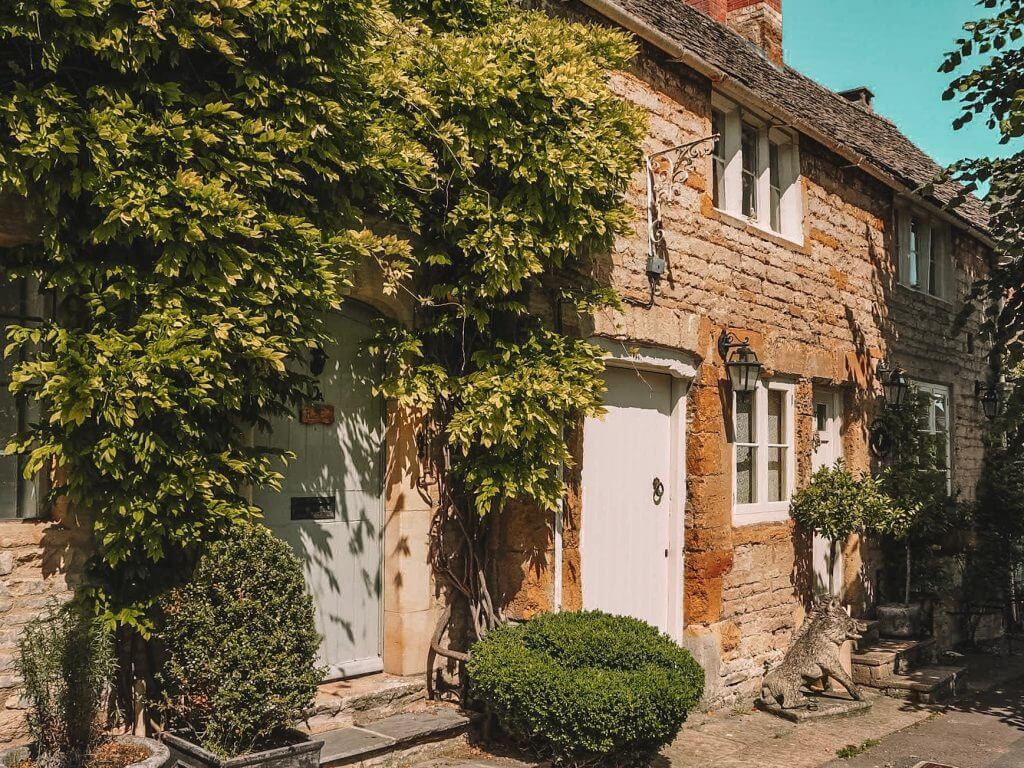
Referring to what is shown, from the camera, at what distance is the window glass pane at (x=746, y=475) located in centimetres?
875

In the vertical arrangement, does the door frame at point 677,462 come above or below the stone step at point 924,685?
above

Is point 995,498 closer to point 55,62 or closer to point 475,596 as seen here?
point 475,596

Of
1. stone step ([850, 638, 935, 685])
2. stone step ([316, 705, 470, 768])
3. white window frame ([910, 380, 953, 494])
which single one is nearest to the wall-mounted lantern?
white window frame ([910, 380, 953, 494])

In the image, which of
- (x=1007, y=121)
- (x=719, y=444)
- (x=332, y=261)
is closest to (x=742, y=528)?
(x=719, y=444)

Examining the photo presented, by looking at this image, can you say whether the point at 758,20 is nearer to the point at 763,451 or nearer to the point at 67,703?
the point at 763,451

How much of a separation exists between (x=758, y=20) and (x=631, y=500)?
8.10 m

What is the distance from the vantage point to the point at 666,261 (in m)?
7.66

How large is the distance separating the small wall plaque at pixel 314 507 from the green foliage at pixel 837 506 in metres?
4.97

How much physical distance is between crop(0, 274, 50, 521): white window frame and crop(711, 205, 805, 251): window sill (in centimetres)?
544

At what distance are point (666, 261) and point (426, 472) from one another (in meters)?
2.68

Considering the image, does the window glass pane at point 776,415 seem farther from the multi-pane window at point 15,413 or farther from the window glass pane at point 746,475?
the multi-pane window at point 15,413

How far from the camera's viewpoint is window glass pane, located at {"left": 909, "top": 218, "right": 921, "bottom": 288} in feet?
40.1

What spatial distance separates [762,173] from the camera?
923cm

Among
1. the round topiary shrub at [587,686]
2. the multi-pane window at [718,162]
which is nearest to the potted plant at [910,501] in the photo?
the multi-pane window at [718,162]
